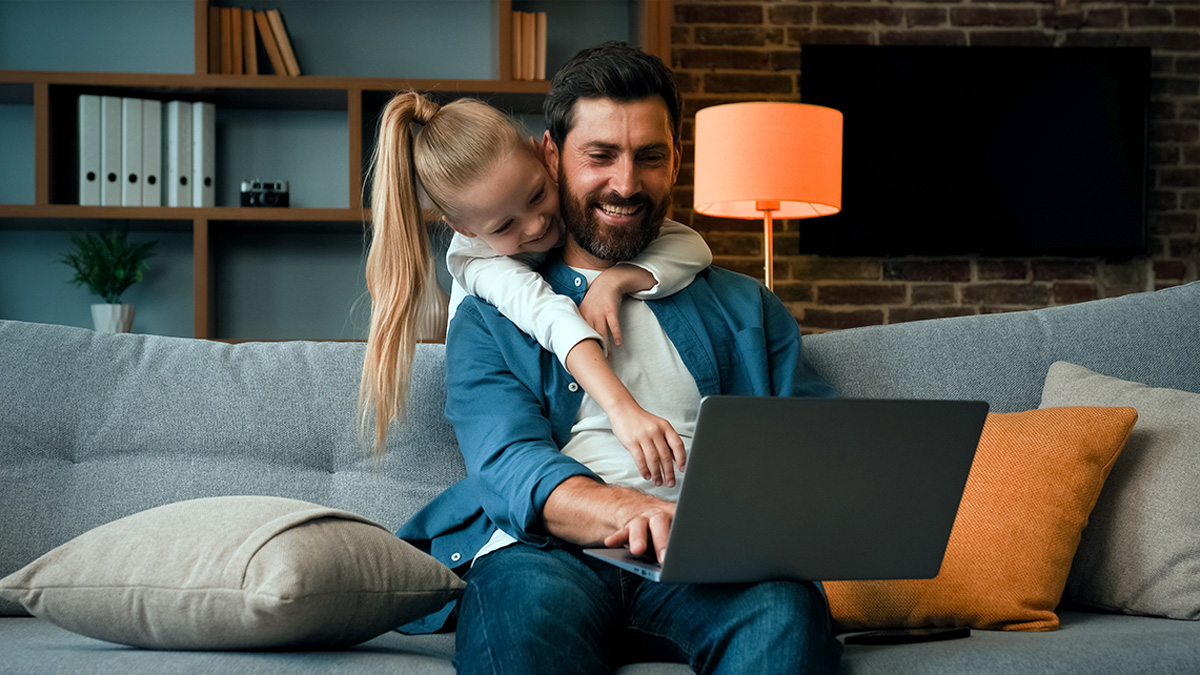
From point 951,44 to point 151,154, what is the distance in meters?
2.78

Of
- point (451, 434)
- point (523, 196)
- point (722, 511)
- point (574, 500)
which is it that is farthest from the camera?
point (451, 434)

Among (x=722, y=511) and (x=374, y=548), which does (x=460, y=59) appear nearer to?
(x=374, y=548)

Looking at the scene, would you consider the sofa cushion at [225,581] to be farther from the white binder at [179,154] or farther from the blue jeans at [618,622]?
the white binder at [179,154]

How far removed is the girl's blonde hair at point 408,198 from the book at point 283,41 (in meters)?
1.74

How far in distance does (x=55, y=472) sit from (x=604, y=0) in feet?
8.13

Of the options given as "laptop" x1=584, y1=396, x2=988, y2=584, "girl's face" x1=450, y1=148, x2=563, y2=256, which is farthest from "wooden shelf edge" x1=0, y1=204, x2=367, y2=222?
"laptop" x1=584, y1=396, x2=988, y2=584

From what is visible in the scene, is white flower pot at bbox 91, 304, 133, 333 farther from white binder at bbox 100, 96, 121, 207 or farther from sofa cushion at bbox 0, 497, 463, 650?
sofa cushion at bbox 0, 497, 463, 650

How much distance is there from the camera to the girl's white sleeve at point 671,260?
140 centimetres

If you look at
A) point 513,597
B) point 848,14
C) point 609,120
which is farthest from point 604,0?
point 513,597

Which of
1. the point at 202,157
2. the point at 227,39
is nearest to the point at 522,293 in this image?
the point at 202,157

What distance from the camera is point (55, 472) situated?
139cm

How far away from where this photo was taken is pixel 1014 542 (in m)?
1.23

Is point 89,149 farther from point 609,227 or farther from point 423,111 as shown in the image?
point 609,227

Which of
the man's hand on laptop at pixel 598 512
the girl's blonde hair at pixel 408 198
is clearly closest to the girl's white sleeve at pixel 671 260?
the girl's blonde hair at pixel 408 198
